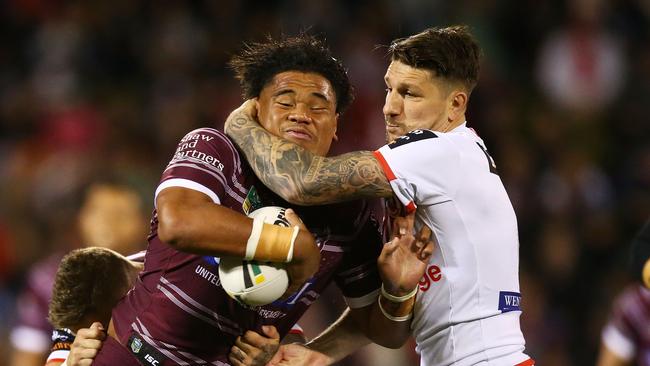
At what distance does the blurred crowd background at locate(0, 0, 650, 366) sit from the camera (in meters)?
8.95

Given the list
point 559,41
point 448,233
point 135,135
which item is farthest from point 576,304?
point 448,233

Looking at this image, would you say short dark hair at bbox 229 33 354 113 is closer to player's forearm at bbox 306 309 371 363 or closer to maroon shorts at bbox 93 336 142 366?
player's forearm at bbox 306 309 371 363

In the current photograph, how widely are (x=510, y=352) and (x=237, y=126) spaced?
136cm

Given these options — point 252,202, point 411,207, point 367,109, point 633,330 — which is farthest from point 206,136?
point 367,109

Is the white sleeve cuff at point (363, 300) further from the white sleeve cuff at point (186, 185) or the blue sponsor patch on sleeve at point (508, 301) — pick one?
the white sleeve cuff at point (186, 185)

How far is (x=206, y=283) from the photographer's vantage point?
13.7ft

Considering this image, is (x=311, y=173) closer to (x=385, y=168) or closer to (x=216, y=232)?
(x=385, y=168)

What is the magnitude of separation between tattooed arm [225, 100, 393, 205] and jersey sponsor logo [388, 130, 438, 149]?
106mm

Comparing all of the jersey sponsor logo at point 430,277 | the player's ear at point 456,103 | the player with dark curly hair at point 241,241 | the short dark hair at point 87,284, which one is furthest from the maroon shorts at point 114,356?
the player's ear at point 456,103

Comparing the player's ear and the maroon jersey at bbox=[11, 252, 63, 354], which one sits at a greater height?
the player's ear

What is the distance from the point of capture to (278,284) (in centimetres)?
387

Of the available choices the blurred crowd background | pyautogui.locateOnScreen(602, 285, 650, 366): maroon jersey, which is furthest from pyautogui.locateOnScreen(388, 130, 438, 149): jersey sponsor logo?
the blurred crowd background

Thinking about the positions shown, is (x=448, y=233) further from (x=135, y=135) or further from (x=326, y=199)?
(x=135, y=135)

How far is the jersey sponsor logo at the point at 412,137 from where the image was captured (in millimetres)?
4137
